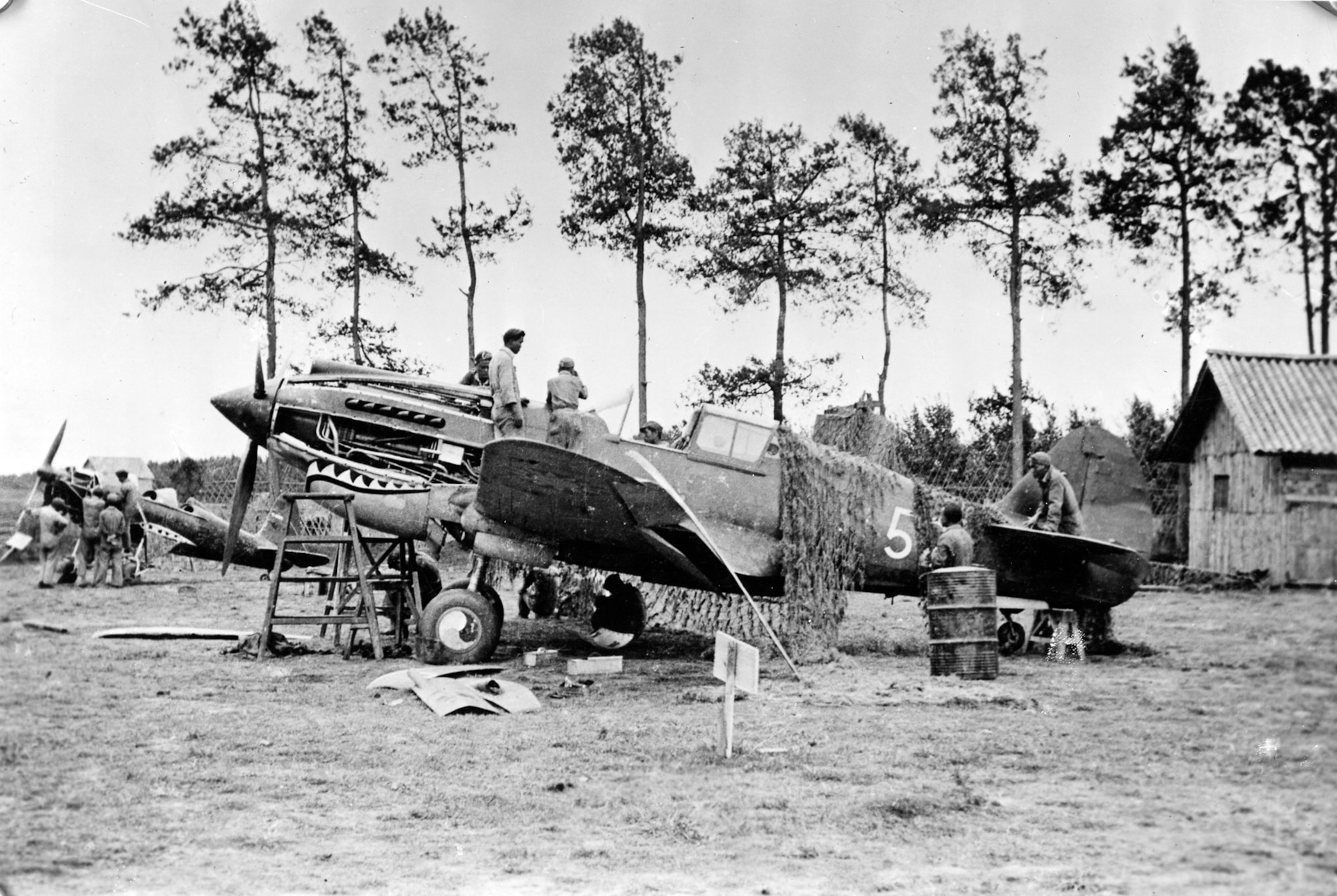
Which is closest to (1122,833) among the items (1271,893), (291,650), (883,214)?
(1271,893)

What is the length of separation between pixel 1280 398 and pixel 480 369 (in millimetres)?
7712

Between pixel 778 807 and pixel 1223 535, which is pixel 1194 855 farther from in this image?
pixel 1223 535

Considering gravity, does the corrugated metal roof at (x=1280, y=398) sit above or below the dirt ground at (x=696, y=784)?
above

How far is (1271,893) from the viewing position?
13.1 feet

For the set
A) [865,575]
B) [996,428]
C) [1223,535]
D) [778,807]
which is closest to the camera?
[778,807]

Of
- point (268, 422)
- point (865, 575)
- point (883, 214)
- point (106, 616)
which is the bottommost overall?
point (106, 616)

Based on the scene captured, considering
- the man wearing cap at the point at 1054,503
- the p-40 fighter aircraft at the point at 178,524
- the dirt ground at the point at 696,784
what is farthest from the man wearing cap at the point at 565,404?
the p-40 fighter aircraft at the point at 178,524

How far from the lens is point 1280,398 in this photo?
5875 mm

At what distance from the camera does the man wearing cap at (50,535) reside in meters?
16.3

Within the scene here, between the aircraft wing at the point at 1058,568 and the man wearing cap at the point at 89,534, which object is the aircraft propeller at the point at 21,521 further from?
the aircraft wing at the point at 1058,568

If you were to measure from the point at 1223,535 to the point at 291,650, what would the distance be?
841cm

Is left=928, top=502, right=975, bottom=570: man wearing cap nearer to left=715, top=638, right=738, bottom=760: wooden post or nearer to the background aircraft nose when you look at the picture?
left=715, top=638, right=738, bottom=760: wooden post

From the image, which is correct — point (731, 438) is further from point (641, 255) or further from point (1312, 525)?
point (1312, 525)

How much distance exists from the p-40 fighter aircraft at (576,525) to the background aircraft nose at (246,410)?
15 millimetres
